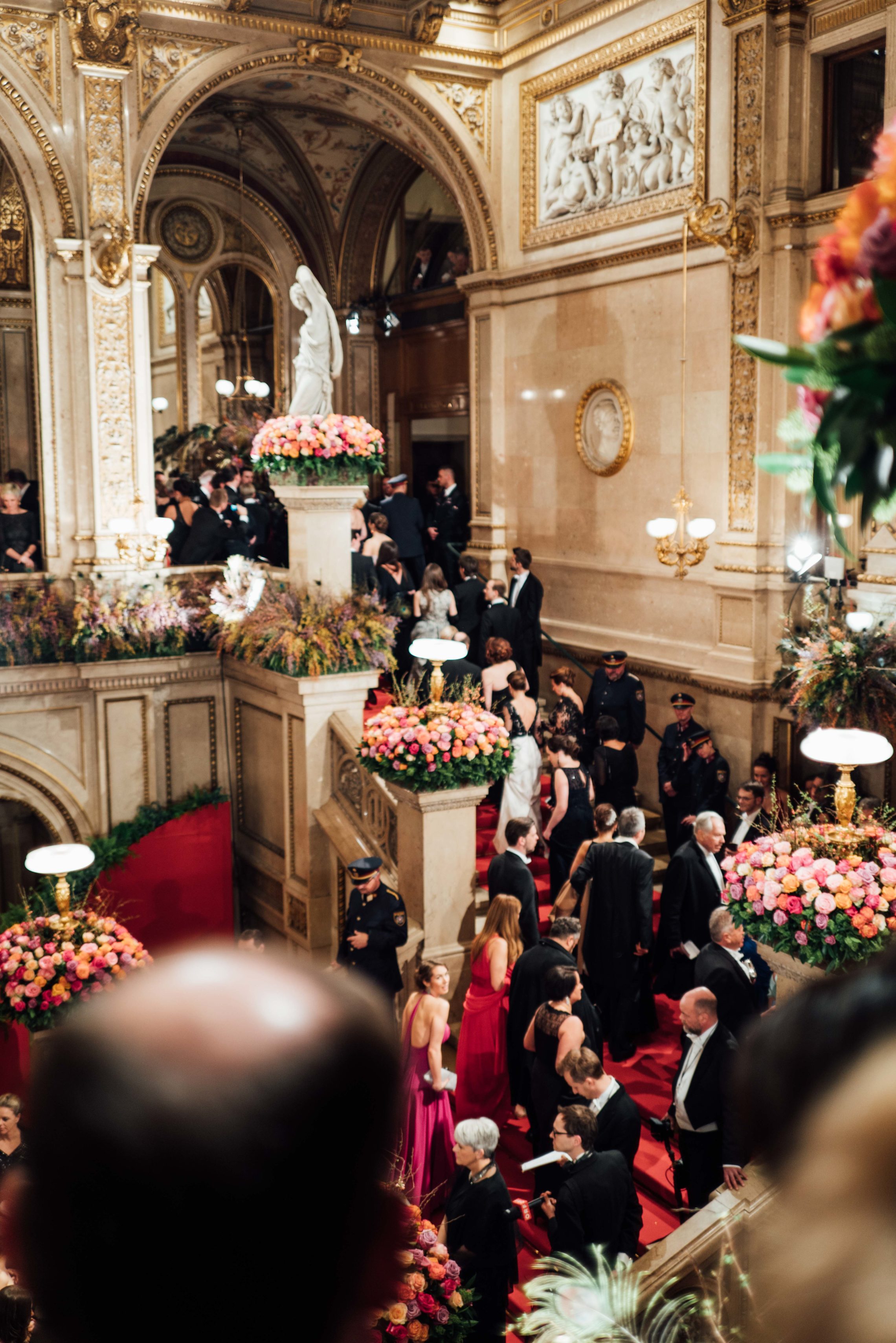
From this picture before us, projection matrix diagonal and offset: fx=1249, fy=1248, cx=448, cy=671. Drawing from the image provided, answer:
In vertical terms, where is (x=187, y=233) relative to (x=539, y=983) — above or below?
above

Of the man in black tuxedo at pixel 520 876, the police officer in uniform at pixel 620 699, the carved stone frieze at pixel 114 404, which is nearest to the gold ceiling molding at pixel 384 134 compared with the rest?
the carved stone frieze at pixel 114 404

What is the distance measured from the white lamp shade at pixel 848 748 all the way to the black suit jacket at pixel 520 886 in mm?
2613

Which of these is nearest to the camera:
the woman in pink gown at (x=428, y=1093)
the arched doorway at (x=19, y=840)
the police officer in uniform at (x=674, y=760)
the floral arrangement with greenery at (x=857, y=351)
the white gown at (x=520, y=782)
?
the floral arrangement with greenery at (x=857, y=351)

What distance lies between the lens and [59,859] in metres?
8.77

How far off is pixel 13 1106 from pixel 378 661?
508 centimetres

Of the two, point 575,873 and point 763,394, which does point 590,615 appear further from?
point 575,873

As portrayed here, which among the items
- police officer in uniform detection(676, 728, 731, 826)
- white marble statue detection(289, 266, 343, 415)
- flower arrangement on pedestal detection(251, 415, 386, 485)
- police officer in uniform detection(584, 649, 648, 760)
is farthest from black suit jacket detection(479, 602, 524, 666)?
white marble statue detection(289, 266, 343, 415)

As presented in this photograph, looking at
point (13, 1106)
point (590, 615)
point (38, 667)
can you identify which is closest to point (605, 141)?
point (590, 615)

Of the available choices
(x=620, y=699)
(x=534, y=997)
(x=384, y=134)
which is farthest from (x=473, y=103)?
(x=534, y=997)

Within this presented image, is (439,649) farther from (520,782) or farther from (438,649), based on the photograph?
(520,782)

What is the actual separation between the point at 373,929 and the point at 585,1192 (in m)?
2.84

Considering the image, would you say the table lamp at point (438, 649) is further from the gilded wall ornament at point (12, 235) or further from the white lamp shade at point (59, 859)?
the gilded wall ornament at point (12, 235)

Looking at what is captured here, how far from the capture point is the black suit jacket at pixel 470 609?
1161cm

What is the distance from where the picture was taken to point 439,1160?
6.60 m
